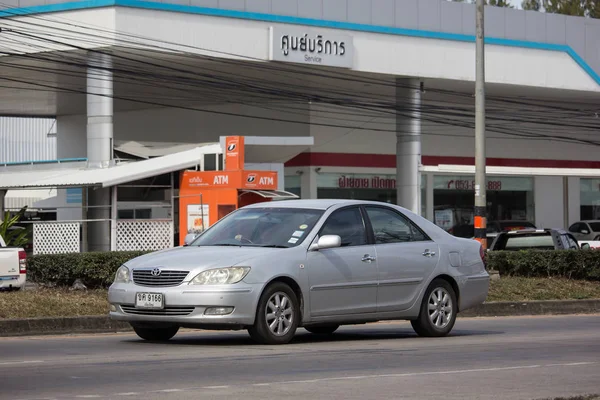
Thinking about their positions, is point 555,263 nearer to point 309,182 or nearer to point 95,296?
point 95,296

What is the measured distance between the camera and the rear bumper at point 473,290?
13.8 meters

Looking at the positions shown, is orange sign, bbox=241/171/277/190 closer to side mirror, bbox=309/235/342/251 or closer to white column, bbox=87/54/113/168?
white column, bbox=87/54/113/168

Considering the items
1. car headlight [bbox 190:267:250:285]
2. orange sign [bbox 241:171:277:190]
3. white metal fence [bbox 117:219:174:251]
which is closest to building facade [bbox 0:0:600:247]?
white metal fence [bbox 117:219:174:251]

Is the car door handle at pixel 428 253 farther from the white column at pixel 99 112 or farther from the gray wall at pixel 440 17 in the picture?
the gray wall at pixel 440 17

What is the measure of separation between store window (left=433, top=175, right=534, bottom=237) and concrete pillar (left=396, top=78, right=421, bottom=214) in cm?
796

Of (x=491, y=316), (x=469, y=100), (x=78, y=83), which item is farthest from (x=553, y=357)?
(x=469, y=100)

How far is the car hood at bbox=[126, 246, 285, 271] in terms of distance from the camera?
11492 mm

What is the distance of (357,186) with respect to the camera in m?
50.5

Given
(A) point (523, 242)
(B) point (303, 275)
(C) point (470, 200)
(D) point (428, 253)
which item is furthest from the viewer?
(C) point (470, 200)

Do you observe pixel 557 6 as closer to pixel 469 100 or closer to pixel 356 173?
pixel 469 100

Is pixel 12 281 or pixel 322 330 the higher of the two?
pixel 12 281

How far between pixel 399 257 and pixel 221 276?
250 centimetres

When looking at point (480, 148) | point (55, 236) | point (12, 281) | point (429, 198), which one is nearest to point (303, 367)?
point (12, 281)

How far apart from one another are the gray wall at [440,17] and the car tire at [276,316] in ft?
88.3
